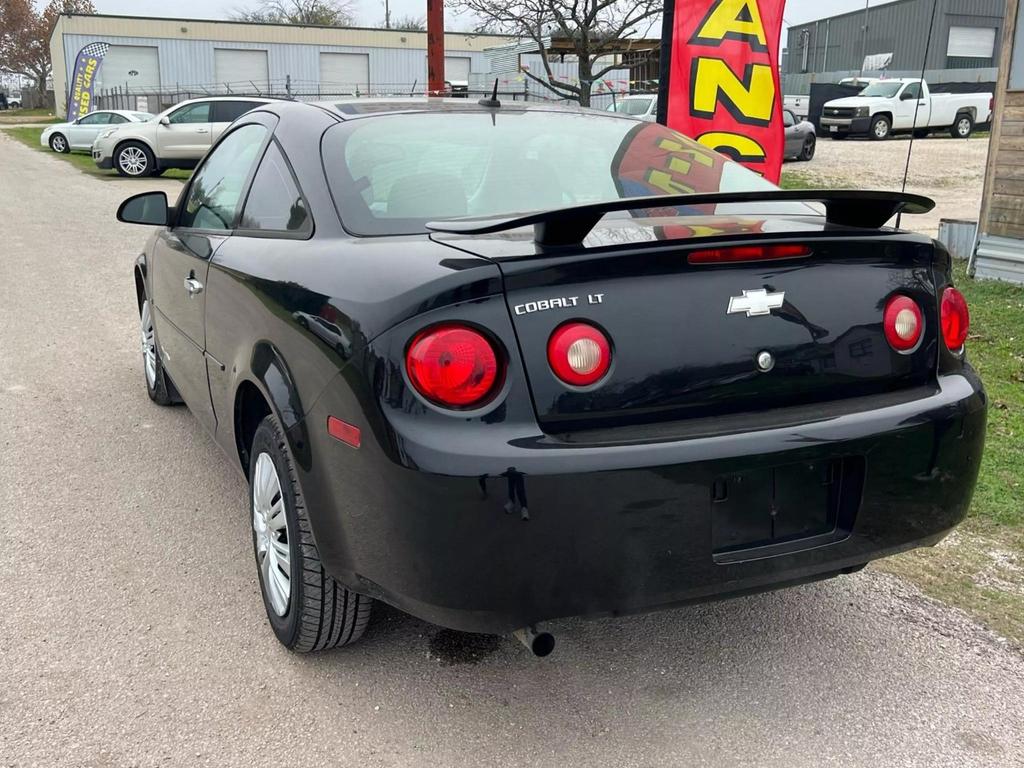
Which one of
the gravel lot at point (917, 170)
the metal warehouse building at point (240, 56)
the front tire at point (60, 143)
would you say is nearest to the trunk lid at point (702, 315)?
the gravel lot at point (917, 170)

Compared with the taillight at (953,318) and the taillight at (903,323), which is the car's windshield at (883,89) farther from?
the taillight at (903,323)

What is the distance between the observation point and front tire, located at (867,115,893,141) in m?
27.1

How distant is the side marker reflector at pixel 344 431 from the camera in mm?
2334

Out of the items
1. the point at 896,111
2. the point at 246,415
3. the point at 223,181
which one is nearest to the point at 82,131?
the point at 896,111

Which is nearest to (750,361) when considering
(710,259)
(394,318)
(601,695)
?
(710,259)

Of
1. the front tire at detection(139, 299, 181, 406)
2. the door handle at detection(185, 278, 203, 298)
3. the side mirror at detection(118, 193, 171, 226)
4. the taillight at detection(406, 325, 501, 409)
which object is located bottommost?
the front tire at detection(139, 299, 181, 406)

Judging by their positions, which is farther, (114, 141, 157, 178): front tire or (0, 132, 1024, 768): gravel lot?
(114, 141, 157, 178): front tire

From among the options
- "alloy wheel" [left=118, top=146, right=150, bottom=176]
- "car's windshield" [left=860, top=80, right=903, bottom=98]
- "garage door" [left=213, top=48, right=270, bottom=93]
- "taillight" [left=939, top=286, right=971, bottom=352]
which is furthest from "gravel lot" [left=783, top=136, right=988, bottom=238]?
"garage door" [left=213, top=48, right=270, bottom=93]

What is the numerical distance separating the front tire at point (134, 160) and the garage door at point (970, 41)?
1469 inches

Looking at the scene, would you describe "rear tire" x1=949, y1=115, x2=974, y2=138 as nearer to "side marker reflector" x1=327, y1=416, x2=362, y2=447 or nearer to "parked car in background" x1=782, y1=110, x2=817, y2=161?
"parked car in background" x1=782, y1=110, x2=817, y2=161

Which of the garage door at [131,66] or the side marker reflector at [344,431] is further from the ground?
the garage door at [131,66]

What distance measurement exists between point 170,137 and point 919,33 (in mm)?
35162

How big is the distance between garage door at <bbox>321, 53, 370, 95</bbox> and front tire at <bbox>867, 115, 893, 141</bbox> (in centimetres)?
3195

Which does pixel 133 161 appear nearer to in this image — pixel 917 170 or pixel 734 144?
pixel 917 170
